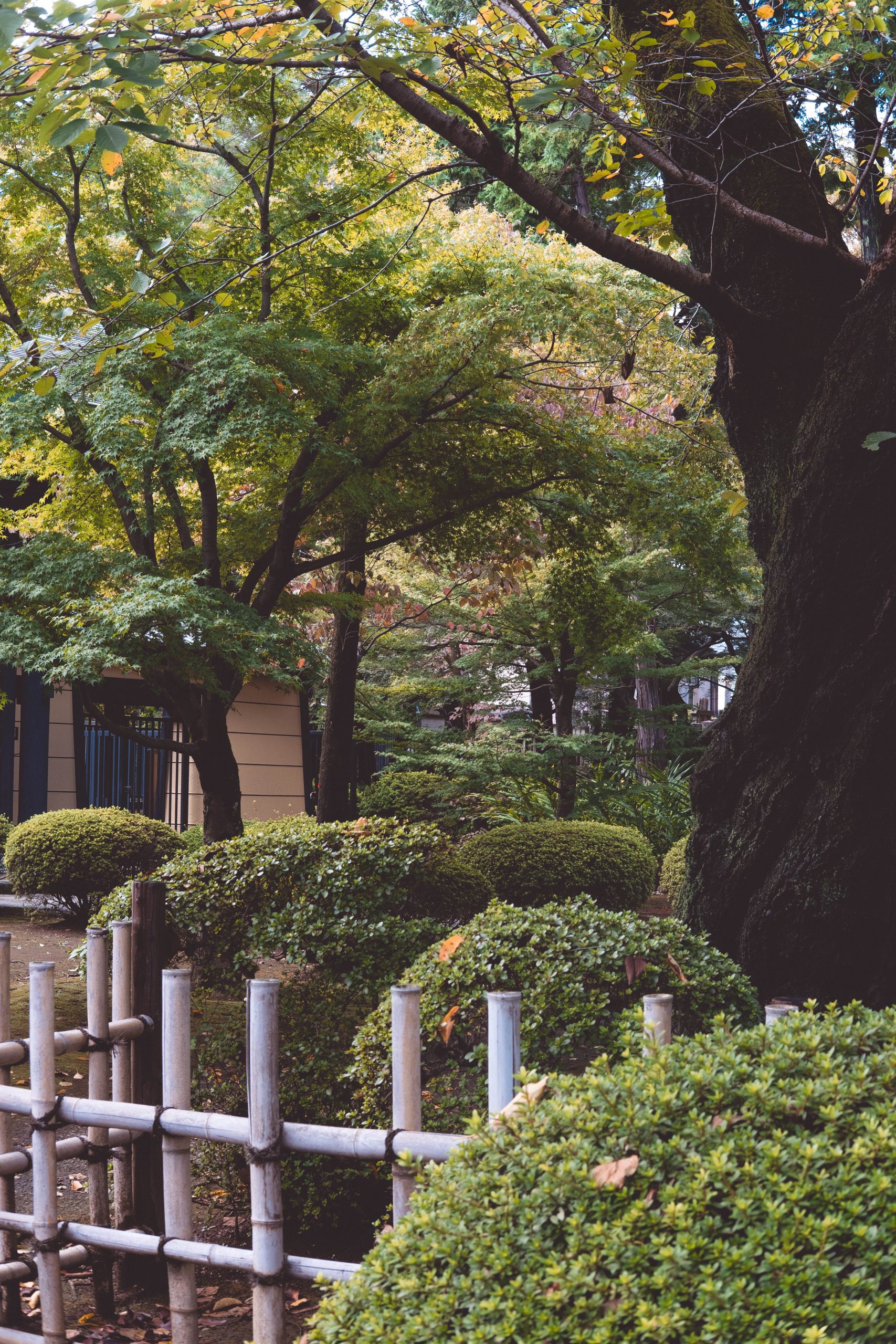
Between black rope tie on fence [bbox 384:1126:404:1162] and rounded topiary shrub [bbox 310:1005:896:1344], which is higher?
rounded topiary shrub [bbox 310:1005:896:1344]

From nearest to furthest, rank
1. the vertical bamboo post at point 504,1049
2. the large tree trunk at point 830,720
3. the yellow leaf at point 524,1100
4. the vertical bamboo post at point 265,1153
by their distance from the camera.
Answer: the yellow leaf at point 524,1100
the vertical bamboo post at point 504,1049
the vertical bamboo post at point 265,1153
the large tree trunk at point 830,720

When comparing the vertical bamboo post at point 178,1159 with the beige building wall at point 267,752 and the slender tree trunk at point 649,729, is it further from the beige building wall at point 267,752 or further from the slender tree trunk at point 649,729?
the beige building wall at point 267,752

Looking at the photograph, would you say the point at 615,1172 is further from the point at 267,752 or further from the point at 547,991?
the point at 267,752

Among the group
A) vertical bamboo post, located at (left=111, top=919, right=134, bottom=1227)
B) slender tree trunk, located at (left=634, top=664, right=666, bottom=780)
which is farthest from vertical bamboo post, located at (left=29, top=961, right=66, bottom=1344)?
slender tree trunk, located at (left=634, top=664, right=666, bottom=780)

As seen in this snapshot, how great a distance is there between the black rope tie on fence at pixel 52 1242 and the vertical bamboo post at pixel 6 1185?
28 cm

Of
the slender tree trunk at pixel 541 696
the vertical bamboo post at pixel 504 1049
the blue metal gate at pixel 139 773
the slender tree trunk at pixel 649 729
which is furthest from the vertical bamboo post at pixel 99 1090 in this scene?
the slender tree trunk at pixel 649 729

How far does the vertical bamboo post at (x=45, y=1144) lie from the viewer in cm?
341

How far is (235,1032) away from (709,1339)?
11.2 feet

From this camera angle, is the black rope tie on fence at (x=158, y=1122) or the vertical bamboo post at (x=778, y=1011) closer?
the vertical bamboo post at (x=778, y=1011)

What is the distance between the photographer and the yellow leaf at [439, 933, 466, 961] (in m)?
3.69

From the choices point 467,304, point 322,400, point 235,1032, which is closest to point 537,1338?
point 235,1032

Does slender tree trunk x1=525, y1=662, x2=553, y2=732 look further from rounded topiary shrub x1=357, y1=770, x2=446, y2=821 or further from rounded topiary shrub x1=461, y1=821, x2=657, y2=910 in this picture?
rounded topiary shrub x1=461, y1=821, x2=657, y2=910

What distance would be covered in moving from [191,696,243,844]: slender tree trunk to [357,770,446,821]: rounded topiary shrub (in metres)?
3.30

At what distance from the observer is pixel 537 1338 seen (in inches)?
65.1
